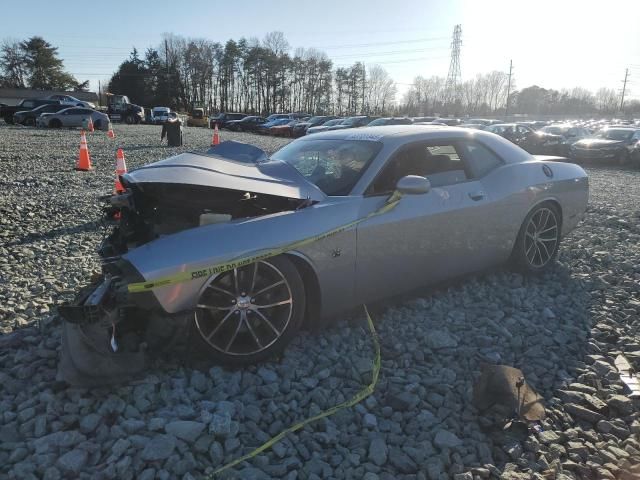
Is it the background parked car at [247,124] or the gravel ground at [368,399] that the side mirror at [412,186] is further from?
the background parked car at [247,124]

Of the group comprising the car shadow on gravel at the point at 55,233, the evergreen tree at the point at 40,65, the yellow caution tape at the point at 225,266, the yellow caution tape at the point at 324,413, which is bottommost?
the yellow caution tape at the point at 324,413

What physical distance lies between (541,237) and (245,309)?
3.11m

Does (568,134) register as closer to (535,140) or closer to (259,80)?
(535,140)

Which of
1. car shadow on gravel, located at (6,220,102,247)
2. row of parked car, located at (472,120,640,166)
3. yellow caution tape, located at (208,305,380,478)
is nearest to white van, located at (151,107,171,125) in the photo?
row of parked car, located at (472,120,640,166)

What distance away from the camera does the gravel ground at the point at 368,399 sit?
2.33m

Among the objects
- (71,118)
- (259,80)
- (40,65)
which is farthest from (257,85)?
(71,118)

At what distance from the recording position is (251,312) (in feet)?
9.95

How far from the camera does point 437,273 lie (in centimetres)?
394

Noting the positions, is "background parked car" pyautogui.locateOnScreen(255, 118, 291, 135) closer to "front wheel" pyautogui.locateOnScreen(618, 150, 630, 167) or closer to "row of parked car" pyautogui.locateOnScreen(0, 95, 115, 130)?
"row of parked car" pyautogui.locateOnScreen(0, 95, 115, 130)

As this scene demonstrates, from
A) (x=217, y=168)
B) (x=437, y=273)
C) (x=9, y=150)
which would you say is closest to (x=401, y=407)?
(x=437, y=273)

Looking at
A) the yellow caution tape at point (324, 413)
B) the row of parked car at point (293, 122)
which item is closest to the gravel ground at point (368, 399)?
the yellow caution tape at point (324, 413)

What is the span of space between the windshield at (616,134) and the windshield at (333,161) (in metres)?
18.7

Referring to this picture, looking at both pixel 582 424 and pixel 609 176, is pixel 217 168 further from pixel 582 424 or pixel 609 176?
pixel 609 176

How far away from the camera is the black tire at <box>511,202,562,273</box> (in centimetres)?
462
